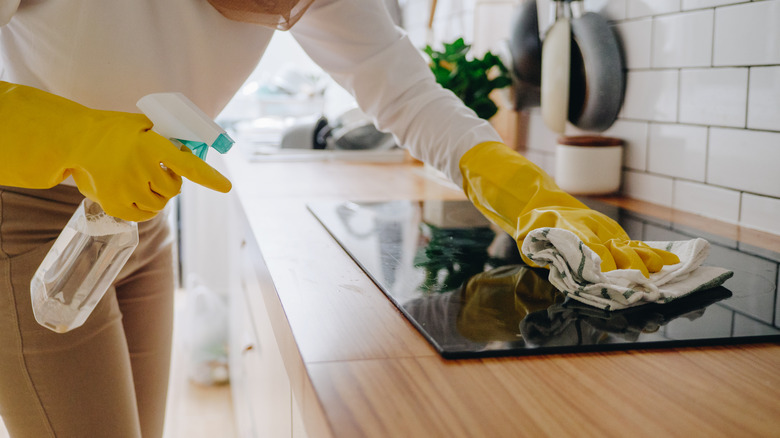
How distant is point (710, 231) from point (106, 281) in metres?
0.82

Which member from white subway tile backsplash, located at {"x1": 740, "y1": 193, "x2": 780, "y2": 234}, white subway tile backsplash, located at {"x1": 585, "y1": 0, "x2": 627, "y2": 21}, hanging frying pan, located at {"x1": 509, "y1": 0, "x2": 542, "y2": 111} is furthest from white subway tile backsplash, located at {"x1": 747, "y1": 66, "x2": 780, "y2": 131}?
hanging frying pan, located at {"x1": 509, "y1": 0, "x2": 542, "y2": 111}

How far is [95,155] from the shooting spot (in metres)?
0.57

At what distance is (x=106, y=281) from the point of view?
2.47 ft

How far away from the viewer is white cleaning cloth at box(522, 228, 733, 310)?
2.00 feet

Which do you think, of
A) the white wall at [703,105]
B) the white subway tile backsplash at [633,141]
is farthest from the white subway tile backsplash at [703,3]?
the white subway tile backsplash at [633,141]

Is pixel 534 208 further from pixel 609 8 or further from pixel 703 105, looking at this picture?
pixel 609 8

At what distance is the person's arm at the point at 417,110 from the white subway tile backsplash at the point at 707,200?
38 cm

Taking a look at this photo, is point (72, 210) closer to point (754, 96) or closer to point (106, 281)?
point (106, 281)

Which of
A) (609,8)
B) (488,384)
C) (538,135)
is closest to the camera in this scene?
(488,384)

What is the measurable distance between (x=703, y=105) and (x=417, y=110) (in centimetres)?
49

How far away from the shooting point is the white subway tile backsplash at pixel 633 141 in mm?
1225

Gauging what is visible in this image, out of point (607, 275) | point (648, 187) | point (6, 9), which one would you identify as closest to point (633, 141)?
point (648, 187)

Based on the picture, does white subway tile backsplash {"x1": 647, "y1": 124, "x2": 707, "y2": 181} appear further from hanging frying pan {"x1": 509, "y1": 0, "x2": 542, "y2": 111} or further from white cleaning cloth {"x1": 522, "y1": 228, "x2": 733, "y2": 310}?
white cleaning cloth {"x1": 522, "y1": 228, "x2": 733, "y2": 310}

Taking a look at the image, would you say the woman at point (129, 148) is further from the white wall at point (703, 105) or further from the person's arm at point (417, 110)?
the white wall at point (703, 105)
